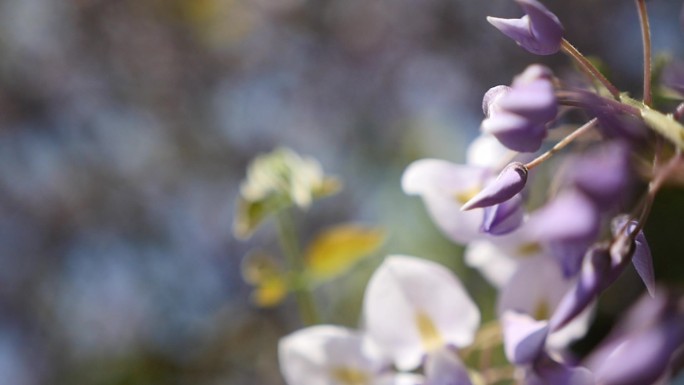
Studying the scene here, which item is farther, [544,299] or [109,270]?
[109,270]

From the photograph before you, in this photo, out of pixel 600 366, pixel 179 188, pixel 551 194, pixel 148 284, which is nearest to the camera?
pixel 600 366

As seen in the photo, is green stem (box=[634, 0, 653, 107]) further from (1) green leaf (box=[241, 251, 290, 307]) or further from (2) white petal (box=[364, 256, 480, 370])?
(1) green leaf (box=[241, 251, 290, 307])

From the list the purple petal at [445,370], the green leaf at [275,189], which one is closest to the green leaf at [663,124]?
the purple petal at [445,370]

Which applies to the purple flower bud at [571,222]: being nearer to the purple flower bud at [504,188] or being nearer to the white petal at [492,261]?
the purple flower bud at [504,188]

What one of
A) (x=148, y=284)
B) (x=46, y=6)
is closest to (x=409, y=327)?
(x=148, y=284)

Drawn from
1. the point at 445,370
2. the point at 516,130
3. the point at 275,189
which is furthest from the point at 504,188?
the point at 275,189

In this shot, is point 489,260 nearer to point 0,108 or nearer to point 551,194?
point 551,194

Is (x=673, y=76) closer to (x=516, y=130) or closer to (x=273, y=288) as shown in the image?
(x=516, y=130)
